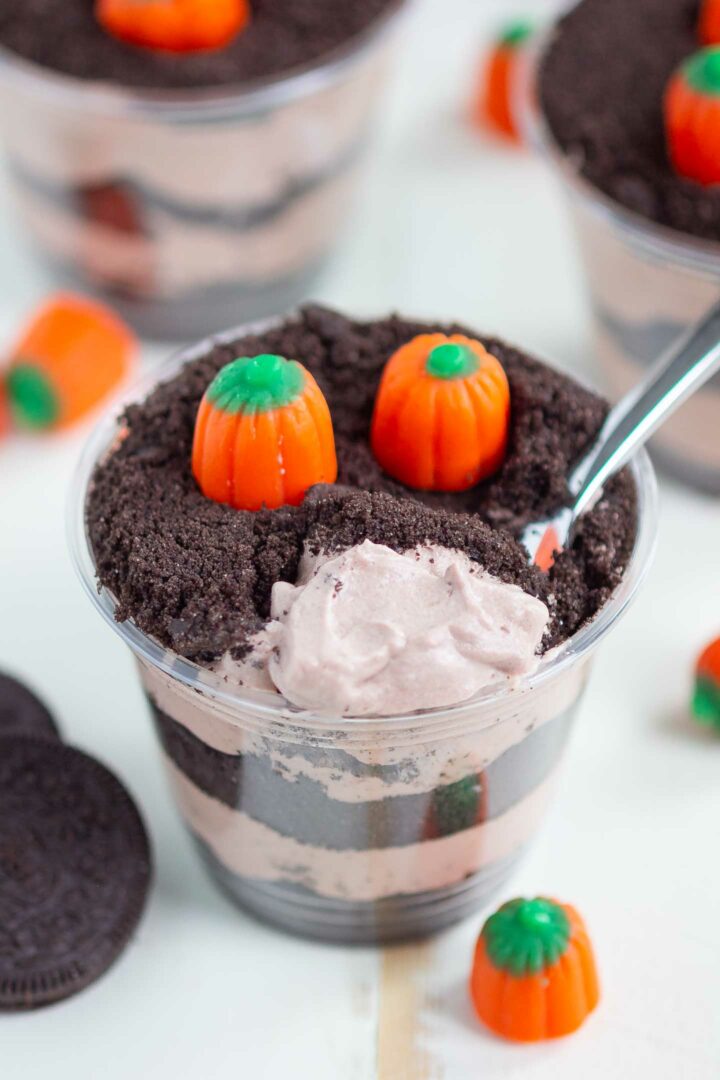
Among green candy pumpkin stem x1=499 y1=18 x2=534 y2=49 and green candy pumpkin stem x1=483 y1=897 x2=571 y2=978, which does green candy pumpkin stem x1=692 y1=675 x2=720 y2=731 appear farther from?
green candy pumpkin stem x1=499 y1=18 x2=534 y2=49

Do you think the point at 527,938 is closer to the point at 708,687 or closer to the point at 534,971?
the point at 534,971

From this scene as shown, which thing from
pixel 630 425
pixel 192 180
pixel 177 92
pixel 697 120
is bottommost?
pixel 192 180

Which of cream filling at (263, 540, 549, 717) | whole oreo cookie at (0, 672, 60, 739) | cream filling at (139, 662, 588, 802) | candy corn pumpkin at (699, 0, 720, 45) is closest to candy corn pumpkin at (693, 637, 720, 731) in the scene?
cream filling at (139, 662, 588, 802)

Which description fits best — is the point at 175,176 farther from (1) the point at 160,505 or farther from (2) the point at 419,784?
(2) the point at 419,784

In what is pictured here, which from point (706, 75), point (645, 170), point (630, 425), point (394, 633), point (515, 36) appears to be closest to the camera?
point (394, 633)

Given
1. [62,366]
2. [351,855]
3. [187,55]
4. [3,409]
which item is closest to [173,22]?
[187,55]

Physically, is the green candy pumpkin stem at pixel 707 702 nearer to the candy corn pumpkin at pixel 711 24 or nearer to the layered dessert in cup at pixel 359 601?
the layered dessert in cup at pixel 359 601
